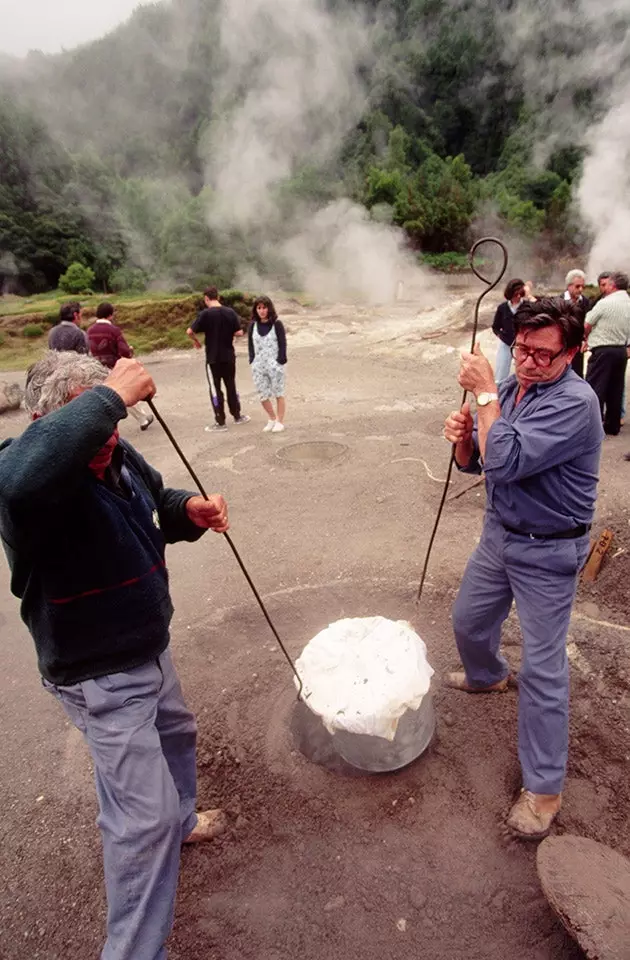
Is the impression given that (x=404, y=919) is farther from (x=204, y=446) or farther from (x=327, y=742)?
(x=204, y=446)

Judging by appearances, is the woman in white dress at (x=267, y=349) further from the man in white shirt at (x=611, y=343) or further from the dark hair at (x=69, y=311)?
the man in white shirt at (x=611, y=343)

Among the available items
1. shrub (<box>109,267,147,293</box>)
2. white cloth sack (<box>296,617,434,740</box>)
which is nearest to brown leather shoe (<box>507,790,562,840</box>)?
white cloth sack (<box>296,617,434,740</box>)

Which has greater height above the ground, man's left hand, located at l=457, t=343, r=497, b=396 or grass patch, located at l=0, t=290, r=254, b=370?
man's left hand, located at l=457, t=343, r=497, b=396

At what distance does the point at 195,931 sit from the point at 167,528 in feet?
4.78

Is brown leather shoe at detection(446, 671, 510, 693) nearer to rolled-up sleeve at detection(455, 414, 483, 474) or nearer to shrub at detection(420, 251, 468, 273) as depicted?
rolled-up sleeve at detection(455, 414, 483, 474)

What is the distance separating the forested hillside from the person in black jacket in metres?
15.7

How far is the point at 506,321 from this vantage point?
7.52 m

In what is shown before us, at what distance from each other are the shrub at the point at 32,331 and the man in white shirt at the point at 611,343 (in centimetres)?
1500

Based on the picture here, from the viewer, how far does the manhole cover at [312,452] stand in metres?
6.63

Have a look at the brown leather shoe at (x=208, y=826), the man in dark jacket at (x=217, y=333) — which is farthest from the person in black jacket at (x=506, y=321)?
the brown leather shoe at (x=208, y=826)

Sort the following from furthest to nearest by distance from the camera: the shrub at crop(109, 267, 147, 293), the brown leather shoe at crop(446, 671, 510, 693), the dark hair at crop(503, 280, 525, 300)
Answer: the shrub at crop(109, 267, 147, 293) < the dark hair at crop(503, 280, 525, 300) < the brown leather shoe at crop(446, 671, 510, 693)

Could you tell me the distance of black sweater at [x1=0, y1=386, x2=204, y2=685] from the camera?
5.02 ft

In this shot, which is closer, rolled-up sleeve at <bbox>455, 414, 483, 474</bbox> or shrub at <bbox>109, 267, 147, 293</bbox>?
rolled-up sleeve at <bbox>455, 414, 483, 474</bbox>

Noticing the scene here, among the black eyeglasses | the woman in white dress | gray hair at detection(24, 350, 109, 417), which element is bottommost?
the woman in white dress
